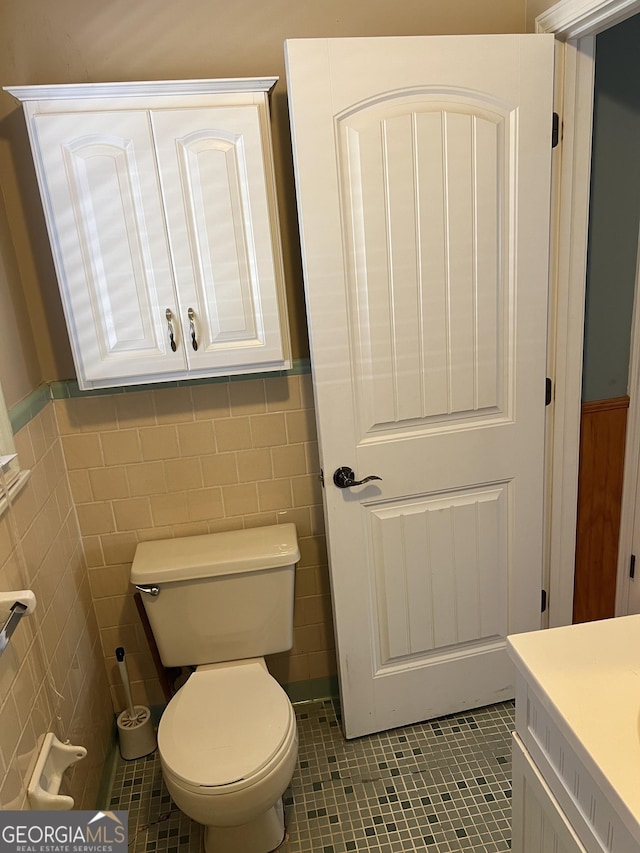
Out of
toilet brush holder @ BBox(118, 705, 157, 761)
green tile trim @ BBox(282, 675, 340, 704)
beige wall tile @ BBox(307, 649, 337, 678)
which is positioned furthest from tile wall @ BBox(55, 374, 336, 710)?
green tile trim @ BBox(282, 675, 340, 704)

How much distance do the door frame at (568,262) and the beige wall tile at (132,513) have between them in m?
1.28

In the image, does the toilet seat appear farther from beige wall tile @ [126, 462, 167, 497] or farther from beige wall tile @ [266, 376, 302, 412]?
beige wall tile @ [266, 376, 302, 412]

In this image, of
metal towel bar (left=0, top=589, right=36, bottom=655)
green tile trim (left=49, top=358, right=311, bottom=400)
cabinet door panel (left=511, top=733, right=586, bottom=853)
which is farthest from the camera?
green tile trim (left=49, top=358, right=311, bottom=400)

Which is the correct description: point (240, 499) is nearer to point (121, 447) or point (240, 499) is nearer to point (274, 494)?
point (274, 494)

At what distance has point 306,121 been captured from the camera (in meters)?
1.53

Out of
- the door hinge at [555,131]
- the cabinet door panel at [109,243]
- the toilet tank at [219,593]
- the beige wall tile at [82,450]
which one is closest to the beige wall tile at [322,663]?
the toilet tank at [219,593]

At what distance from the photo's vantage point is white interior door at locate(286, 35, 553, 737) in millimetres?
1568

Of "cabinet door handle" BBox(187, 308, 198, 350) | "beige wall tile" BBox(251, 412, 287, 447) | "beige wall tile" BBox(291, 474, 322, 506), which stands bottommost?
"beige wall tile" BBox(291, 474, 322, 506)

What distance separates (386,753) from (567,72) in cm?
206

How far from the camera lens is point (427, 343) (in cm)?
174

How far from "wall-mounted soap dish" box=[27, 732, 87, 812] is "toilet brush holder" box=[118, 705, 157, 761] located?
1.96ft

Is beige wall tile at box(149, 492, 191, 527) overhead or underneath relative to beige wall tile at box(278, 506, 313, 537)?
overhead

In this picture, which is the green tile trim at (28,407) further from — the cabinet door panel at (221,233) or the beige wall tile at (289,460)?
the beige wall tile at (289,460)

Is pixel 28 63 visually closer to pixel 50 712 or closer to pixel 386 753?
pixel 50 712
